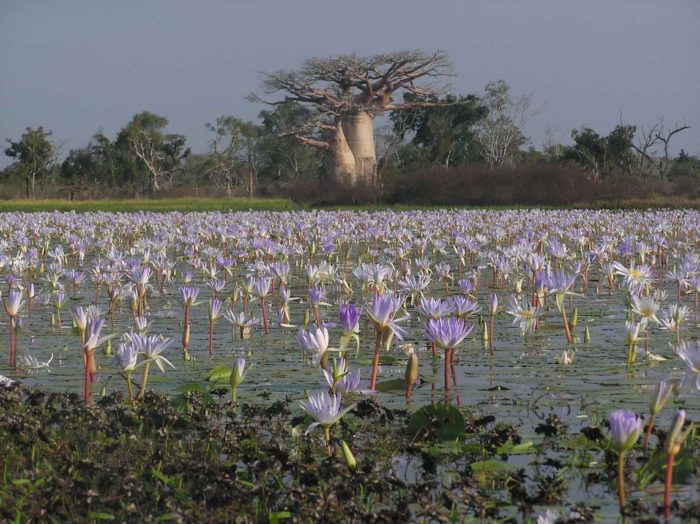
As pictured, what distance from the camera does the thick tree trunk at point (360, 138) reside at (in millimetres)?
50969

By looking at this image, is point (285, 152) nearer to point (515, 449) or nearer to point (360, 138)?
point (360, 138)

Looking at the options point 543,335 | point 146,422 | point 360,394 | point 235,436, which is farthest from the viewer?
point 543,335

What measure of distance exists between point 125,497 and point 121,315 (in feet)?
15.3

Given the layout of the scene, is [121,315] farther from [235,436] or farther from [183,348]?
[235,436]

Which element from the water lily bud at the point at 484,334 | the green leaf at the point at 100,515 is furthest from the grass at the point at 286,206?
the green leaf at the point at 100,515

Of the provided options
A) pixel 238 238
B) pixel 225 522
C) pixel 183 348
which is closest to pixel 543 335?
pixel 183 348

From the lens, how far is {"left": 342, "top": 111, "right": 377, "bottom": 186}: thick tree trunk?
167 ft

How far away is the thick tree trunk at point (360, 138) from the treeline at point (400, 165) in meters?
0.94

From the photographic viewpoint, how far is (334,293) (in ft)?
28.2

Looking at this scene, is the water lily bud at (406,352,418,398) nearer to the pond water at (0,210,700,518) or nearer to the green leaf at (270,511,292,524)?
the pond water at (0,210,700,518)

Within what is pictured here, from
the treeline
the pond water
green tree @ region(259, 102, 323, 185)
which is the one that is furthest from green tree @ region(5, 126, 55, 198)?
the pond water

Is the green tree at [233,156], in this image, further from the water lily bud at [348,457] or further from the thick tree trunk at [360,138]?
the water lily bud at [348,457]

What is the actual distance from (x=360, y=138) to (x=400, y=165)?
12769mm

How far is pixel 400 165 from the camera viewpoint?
63.9 meters
